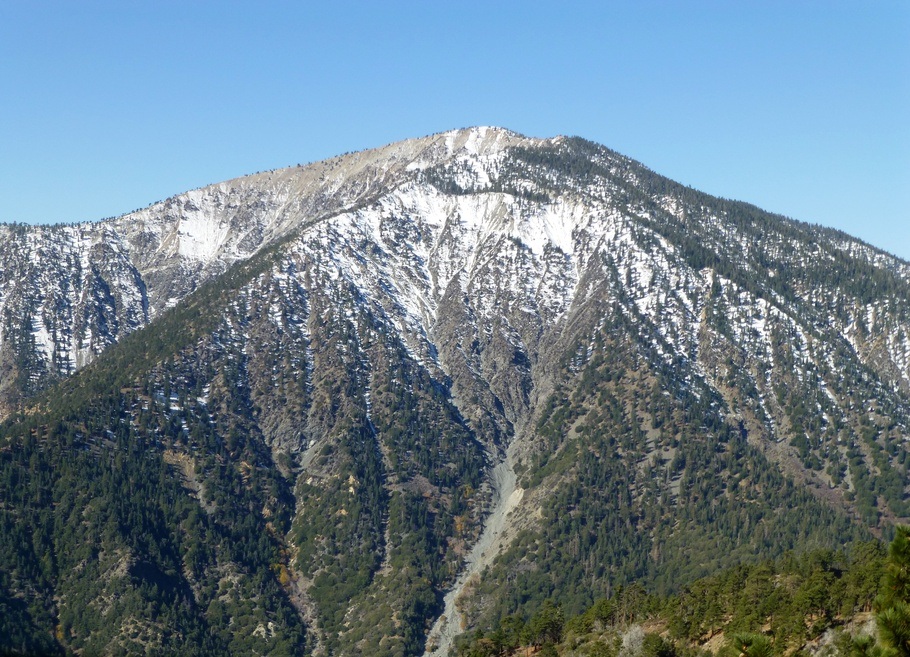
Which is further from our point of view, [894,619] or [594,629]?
[594,629]

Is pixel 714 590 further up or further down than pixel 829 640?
further up

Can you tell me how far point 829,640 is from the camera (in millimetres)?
125750

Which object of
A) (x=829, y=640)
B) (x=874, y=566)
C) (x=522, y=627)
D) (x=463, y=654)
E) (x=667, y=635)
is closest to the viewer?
(x=829, y=640)

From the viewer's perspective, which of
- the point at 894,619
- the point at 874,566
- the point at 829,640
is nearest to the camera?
the point at 894,619

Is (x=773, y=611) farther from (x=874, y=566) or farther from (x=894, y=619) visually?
(x=894, y=619)

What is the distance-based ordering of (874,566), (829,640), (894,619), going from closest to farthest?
(894,619) → (829,640) → (874,566)

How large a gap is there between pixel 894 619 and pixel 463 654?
138 metres

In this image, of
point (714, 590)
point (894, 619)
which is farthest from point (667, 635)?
point (894, 619)

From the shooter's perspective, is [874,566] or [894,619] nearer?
[894,619]

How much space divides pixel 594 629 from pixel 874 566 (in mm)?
50370

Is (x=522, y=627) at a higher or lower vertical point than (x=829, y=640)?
higher

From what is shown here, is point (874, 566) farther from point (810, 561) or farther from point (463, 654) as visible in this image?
point (463, 654)

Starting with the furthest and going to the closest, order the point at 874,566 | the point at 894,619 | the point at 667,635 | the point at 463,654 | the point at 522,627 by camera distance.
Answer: the point at 522,627
the point at 463,654
the point at 667,635
the point at 874,566
the point at 894,619

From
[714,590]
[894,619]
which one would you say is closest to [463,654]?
[714,590]
